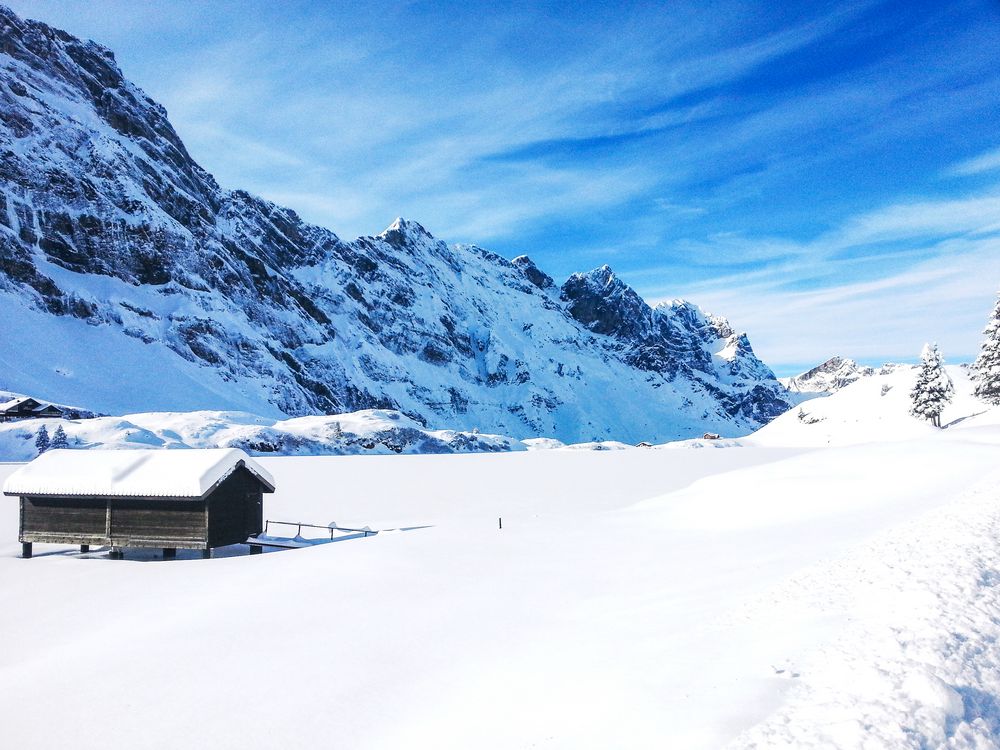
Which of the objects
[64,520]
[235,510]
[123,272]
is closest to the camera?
[64,520]

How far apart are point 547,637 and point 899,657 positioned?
5259mm

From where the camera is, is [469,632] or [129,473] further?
[129,473]

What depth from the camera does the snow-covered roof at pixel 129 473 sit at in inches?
864

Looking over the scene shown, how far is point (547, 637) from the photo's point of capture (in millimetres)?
11008

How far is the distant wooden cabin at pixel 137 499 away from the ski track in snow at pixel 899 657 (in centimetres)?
1795

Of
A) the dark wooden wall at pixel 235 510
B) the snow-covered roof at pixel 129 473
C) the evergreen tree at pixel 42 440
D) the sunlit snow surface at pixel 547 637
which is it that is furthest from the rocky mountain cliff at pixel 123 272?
the sunlit snow surface at pixel 547 637

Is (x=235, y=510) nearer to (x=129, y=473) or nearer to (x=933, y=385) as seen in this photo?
(x=129, y=473)

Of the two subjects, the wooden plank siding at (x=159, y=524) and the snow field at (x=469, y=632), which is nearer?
the snow field at (x=469, y=632)

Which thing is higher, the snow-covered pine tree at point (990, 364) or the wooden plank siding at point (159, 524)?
the snow-covered pine tree at point (990, 364)

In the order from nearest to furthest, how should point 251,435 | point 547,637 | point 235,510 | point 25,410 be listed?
point 547,637 < point 235,510 < point 25,410 < point 251,435

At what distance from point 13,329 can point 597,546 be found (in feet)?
358

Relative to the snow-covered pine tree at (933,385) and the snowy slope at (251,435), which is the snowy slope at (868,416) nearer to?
the snow-covered pine tree at (933,385)

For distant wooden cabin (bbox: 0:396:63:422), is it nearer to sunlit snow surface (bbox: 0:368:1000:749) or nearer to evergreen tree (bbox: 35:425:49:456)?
evergreen tree (bbox: 35:425:49:456)

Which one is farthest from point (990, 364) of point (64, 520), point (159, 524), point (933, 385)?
point (64, 520)
